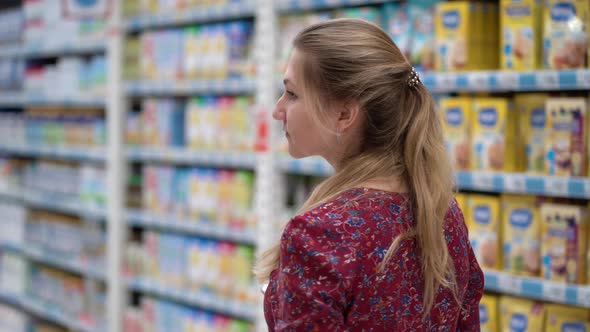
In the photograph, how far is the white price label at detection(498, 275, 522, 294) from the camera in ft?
7.09

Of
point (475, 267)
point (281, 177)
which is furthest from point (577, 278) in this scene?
point (281, 177)

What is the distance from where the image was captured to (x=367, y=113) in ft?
4.09

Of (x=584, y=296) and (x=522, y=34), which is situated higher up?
(x=522, y=34)

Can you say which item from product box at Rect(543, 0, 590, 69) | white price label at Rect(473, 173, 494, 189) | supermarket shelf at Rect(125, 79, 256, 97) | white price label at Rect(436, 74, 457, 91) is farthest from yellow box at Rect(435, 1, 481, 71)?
supermarket shelf at Rect(125, 79, 256, 97)

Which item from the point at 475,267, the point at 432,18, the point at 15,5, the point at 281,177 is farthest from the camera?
the point at 15,5

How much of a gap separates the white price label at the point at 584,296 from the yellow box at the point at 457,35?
0.81 meters

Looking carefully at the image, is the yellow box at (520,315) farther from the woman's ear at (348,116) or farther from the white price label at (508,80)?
the woman's ear at (348,116)

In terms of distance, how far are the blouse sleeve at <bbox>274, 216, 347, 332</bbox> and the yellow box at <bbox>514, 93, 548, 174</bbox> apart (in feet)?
4.32

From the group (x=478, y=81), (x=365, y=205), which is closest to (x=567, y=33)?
(x=478, y=81)

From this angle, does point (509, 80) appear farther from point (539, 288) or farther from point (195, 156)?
point (195, 156)

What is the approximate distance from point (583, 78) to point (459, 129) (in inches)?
18.3

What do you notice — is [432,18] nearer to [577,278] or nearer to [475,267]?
[577,278]

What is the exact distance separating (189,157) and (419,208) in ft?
7.72

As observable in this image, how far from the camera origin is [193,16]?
339cm
